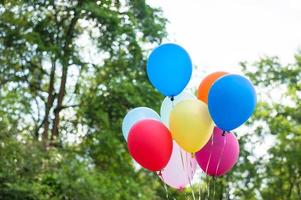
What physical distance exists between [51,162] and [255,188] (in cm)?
794

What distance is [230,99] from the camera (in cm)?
443

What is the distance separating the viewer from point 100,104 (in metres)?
11.8

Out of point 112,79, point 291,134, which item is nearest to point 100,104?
point 112,79

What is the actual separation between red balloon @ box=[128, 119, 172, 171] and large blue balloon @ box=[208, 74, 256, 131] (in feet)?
1.47

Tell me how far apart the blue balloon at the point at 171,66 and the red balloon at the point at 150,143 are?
0.35 meters

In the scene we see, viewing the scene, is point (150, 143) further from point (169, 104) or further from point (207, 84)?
point (207, 84)

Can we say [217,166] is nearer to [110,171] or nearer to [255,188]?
[110,171]

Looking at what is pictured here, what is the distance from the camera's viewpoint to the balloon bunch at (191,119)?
175 inches

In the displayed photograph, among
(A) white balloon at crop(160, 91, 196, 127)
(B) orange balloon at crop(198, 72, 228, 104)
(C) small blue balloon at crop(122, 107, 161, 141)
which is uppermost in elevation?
(C) small blue balloon at crop(122, 107, 161, 141)

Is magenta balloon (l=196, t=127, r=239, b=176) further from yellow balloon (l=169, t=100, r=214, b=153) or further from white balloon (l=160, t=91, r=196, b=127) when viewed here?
white balloon (l=160, t=91, r=196, b=127)

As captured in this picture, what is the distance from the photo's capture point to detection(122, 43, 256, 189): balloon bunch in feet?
14.6

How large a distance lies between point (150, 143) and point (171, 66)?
663 mm

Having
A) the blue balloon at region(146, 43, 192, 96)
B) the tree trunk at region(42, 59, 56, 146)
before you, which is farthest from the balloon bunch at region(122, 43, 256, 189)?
the tree trunk at region(42, 59, 56, 146)

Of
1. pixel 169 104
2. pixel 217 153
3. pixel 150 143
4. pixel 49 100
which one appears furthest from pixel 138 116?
pixel 49 100
